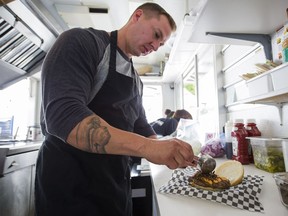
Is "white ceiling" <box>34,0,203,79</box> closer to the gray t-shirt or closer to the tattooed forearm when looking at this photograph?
the gray t-shirt

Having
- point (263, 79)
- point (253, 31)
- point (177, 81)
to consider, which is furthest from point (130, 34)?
point (177, 81)

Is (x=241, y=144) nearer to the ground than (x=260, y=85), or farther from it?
nearer to the ground

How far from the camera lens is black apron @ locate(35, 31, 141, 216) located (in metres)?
0.75

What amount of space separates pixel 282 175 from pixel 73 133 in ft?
2.13

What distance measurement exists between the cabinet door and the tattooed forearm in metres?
1.39

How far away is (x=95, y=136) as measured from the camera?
1.76 feet

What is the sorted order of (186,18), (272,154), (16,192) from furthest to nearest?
(186,18) < (16,192) < (272,154)

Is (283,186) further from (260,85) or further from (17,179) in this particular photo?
(17,179)

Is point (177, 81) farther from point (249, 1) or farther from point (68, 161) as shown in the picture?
point (68, 161)

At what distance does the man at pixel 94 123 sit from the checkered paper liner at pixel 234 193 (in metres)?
0.14

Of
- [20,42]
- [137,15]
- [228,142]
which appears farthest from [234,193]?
[20,42]

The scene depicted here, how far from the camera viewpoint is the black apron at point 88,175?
2.45 feet

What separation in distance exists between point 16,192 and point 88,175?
1.33 meters

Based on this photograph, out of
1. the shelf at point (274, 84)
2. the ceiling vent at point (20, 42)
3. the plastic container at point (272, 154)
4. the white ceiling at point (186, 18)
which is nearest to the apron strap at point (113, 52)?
the white ceiling at point (186, 18)
